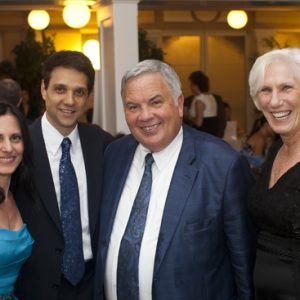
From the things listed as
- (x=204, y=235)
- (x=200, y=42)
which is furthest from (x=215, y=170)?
(x=200, y=42)

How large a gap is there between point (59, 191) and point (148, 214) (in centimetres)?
52

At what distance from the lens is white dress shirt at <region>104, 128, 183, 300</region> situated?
2506 mm

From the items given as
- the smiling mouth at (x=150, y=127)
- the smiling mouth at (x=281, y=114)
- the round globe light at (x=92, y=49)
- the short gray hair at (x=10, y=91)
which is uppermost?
the round globe light at (x=92, y=49)

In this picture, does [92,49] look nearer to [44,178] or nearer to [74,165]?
[74,165]

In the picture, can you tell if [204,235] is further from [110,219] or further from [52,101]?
[52,101]

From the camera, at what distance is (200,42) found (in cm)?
1201

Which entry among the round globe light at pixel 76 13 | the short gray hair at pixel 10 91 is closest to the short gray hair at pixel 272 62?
Result: the short gray hair at pixel 10 91

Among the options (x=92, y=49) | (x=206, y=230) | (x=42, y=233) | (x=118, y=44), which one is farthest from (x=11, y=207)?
(x=92, y=49)

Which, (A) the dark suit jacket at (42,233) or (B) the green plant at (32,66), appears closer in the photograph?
(A) the dark suit jacket at (42,233)

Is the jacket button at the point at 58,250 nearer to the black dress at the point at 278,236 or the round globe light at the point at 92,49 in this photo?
the black dress at the point at 278,236

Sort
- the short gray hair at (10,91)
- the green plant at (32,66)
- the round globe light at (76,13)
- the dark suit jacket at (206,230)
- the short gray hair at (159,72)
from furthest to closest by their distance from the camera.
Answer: the green plant at (32,66), the round globe light at (76,13), the short gray hair at (10,91), the short gray hair at (159,72), the dark suit jacket at (206,230)

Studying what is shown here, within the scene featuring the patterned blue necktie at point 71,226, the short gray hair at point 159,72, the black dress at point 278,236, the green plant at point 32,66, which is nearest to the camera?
the black dress at point 278,236

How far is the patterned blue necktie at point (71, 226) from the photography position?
2818 mm

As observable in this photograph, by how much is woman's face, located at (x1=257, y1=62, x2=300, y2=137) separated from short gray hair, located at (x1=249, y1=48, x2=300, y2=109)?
0.01 meters
